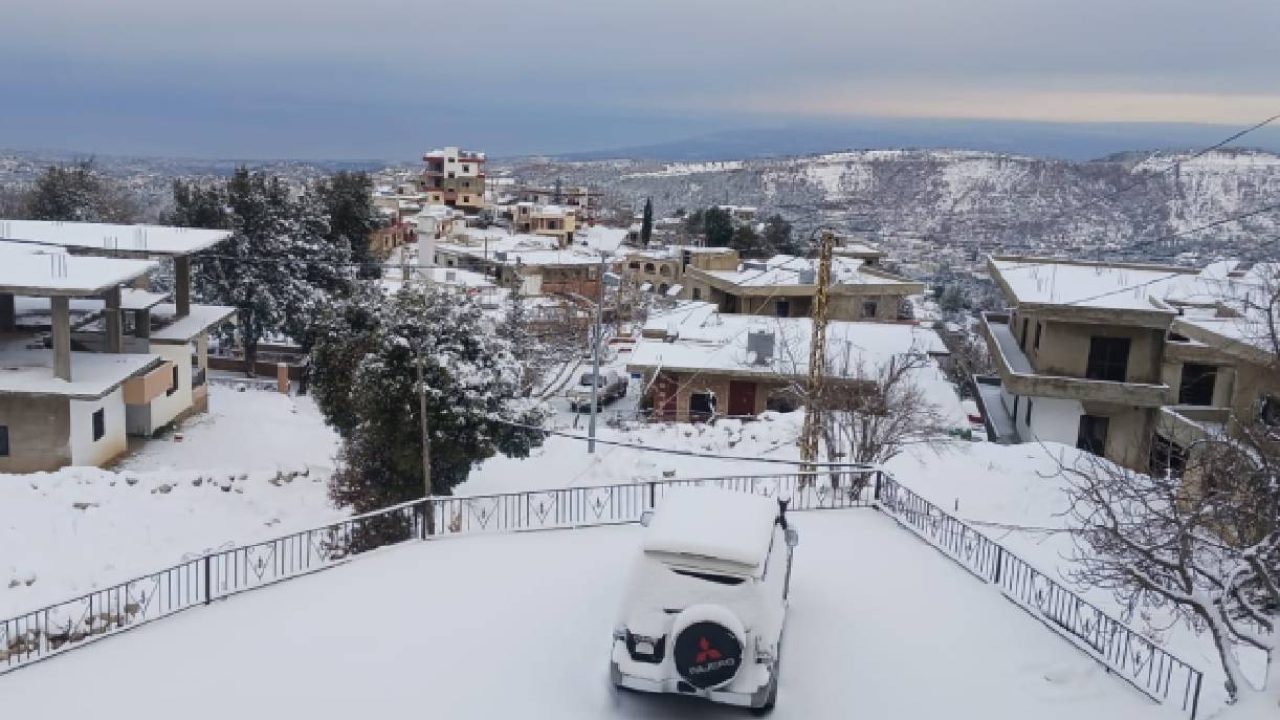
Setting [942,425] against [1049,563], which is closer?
[1049,563]

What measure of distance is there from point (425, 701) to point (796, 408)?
77.1 ft

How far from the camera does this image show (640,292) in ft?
229

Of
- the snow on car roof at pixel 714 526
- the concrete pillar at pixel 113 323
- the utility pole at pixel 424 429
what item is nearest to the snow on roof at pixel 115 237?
the concrete pillar at pixel 113 323

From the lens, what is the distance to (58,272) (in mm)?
23156

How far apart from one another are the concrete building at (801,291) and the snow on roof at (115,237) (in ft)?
81.9

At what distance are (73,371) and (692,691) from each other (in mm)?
20797

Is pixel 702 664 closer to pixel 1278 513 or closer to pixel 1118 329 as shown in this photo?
pixel 1278 513

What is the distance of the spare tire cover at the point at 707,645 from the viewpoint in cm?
831

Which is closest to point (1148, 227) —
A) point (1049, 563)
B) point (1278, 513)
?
point (1049, 563)

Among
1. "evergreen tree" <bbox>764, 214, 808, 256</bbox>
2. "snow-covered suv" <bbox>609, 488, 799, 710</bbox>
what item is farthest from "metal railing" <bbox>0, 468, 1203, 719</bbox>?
"evergreen tree" <bbox>764, 214, 808, 256</bbox>

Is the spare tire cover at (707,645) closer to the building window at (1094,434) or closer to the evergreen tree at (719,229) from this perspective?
the building window at (1094,434)

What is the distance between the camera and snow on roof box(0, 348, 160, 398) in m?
22.3

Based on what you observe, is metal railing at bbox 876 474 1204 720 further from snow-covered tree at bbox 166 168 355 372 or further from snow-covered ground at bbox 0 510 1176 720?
snow-covered tree at bbox 166 168 355 372

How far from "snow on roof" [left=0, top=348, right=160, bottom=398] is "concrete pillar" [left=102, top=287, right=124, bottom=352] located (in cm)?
33
